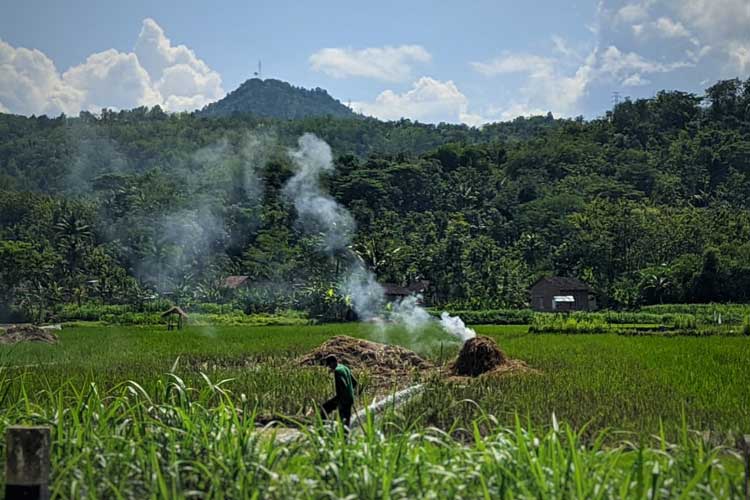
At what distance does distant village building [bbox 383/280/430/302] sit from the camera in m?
50.8

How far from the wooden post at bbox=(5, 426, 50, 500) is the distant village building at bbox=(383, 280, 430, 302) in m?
43.7

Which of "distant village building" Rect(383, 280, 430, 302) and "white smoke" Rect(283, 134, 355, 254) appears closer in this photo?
"distant village building" Rect(383, 280, 430, 302)

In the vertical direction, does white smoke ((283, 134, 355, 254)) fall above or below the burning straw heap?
above

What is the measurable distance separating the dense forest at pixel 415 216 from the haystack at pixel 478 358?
84.7ft

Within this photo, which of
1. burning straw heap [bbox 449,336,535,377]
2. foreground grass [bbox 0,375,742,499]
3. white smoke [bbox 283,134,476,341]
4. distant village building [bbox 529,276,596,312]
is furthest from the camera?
distant village building [bbox 529,276,596,312]

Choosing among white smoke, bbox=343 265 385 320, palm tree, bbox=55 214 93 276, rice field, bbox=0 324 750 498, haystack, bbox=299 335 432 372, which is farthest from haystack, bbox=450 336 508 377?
palm tree, bbox=55 214 93 276

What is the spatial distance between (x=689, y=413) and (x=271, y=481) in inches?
300

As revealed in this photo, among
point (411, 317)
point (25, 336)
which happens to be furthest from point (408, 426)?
point (411, 317)

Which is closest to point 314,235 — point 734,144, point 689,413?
point 734,144

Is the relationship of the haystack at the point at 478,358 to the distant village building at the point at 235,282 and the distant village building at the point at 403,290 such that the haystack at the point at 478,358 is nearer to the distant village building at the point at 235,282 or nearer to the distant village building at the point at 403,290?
the distant village building at the point at 403,290

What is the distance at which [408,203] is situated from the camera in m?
71.0

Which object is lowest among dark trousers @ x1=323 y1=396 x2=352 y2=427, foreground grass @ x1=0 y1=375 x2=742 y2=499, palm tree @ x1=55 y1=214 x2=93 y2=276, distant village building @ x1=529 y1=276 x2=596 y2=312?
distant village building @ x1=529 y1=276 x2=596 y2=312

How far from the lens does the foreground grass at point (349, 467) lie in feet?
15.1

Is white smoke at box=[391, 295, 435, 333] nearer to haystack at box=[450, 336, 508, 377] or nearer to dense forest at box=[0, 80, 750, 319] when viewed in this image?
dense forest at box=[0, 80, 750, 319]
